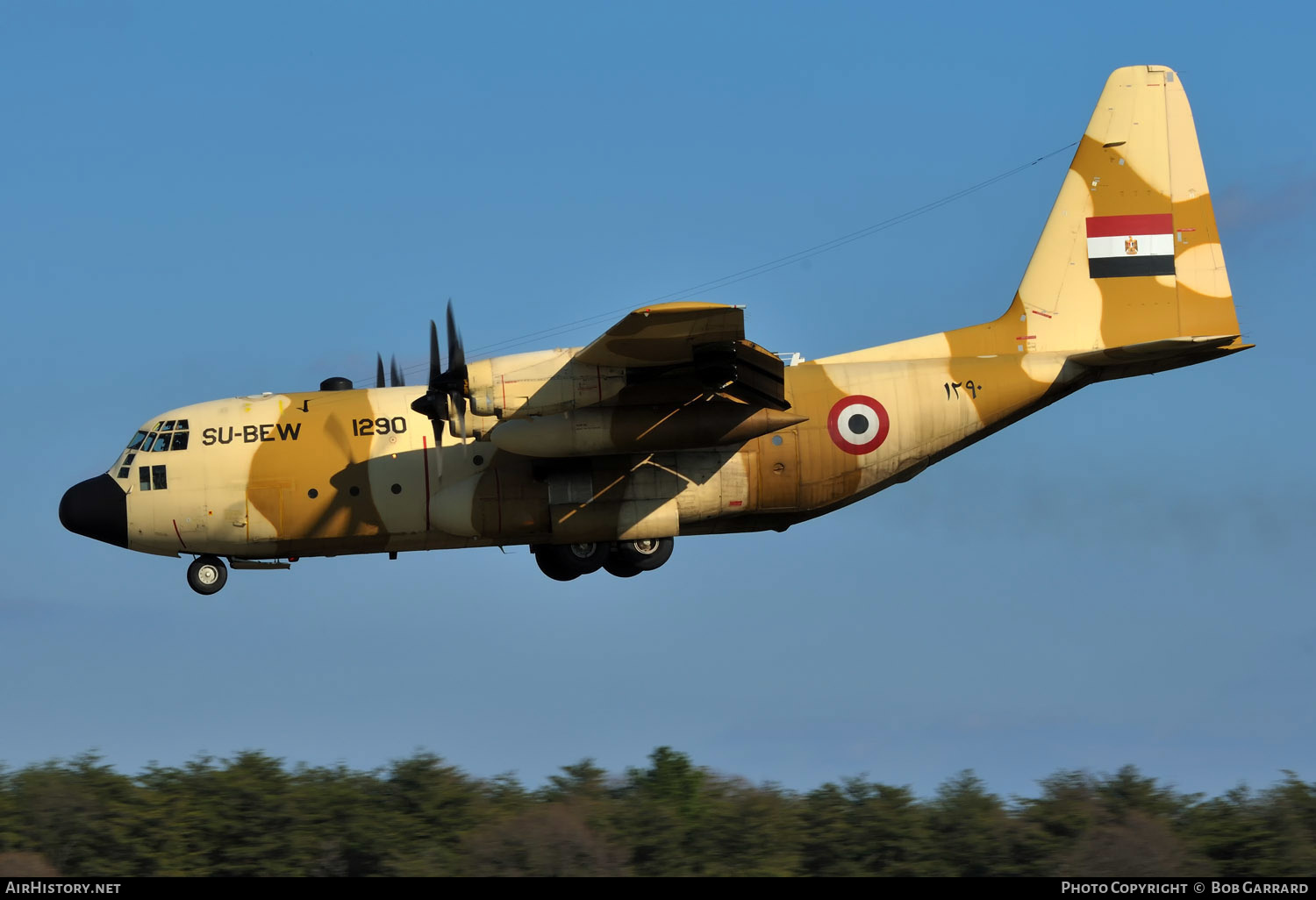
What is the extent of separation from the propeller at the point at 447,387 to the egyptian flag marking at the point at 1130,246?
11952 mm

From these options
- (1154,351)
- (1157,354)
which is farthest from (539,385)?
(1157,354)

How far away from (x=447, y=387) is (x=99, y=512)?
6.74 metres

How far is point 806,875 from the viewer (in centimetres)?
2430

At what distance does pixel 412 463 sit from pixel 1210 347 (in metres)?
13.8

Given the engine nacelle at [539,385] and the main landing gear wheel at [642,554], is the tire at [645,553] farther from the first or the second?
the engine nacelle at [539,385]

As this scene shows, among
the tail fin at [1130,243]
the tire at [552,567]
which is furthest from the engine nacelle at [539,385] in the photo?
the tail fin at [1130,243]

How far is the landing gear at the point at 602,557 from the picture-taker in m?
26.0

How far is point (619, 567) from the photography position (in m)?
26.6

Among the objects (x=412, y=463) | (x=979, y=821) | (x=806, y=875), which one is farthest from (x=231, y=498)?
(x=979, y=821)

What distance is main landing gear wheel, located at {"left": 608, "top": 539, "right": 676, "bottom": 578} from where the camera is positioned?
25891 mm

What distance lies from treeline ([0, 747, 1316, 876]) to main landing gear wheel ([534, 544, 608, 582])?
388 centimetres

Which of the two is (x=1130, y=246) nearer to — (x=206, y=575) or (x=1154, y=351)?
Answer: (x=1154, y=351)

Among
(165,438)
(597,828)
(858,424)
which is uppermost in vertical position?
(165,438)

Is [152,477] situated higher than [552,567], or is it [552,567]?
[152,477]
